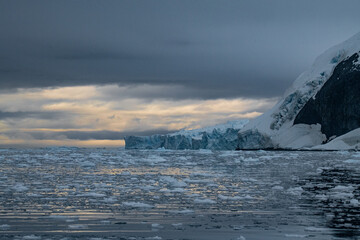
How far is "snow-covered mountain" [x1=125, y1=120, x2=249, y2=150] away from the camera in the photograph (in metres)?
145

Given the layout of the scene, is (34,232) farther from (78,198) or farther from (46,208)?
(78,198)

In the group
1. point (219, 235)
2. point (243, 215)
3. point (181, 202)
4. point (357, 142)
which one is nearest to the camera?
point (219, 235)

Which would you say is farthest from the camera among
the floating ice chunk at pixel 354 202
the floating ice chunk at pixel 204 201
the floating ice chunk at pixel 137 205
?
the floating ice chunk at pixel 204 201

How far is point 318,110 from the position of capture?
13150 cm

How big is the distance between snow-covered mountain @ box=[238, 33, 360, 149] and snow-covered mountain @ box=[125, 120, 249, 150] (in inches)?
371

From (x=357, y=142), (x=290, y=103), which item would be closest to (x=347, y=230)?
(x=357, y=142)

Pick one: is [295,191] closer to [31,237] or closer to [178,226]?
[178,226]

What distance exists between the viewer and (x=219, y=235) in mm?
10227

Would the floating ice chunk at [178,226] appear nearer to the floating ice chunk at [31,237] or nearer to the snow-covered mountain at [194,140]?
the floating ice chunk at [31,237]

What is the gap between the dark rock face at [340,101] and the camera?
120 m

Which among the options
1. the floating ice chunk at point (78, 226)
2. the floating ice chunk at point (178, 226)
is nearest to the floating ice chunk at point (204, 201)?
the floating ice chunk at point (178, 226)

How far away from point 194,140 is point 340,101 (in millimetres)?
44787

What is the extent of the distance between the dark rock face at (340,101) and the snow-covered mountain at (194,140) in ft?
89.6

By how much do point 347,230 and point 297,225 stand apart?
111 cm
